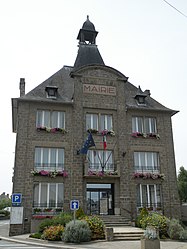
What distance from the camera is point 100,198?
74.6 feet

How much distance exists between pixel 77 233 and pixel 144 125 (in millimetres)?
12191

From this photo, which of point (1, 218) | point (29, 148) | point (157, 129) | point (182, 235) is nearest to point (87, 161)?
point (29, 148)

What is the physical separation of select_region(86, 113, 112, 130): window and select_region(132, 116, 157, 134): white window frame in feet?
7.30

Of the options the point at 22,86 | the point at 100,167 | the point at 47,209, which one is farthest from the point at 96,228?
the point at 22,86

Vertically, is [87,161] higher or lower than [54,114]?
lower

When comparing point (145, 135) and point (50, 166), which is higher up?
point (145, 135)

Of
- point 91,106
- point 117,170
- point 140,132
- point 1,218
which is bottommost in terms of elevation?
point 1,218

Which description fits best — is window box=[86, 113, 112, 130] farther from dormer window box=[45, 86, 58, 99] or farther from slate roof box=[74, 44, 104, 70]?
slate roof box=[74, 44, 104, 70]

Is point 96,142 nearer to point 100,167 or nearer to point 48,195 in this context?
point 100,167

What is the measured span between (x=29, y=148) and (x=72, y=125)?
12.6 feet

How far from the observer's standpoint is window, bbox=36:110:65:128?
74.5 feet

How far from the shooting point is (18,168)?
20.9 meters

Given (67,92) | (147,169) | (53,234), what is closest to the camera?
(53,234)

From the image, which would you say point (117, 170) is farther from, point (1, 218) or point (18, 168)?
point (1, 218)
